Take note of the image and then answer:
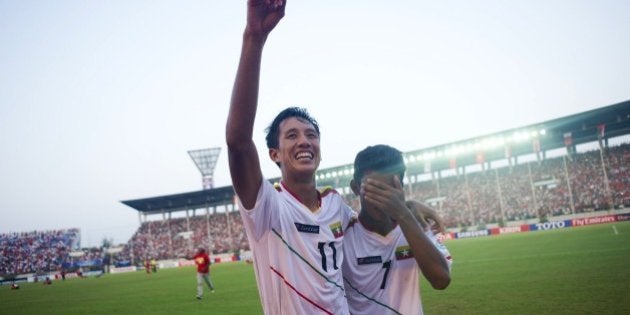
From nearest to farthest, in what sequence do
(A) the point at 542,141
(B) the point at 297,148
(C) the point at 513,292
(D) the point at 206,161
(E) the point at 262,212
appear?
(E) the point at 262,212
(B) the point at 297,148
(C) the point at 513,292
(A) the point at 542,141
(D) the point at 206,161

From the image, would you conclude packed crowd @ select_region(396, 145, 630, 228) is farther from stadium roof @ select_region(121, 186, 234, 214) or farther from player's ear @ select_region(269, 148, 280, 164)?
player's ear @ select_region(269, 148, 280, 164)

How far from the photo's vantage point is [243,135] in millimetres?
2197

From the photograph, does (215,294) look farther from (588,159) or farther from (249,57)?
(588,159)

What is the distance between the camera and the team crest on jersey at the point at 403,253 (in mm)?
3213

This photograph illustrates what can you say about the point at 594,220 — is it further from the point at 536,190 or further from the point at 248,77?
the point at 248,77

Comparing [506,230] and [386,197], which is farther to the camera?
[506,230]

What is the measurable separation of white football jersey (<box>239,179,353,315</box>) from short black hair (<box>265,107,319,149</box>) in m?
0.51

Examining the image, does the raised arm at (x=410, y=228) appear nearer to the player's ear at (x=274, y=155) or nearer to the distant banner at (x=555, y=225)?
the player's ear at (x=274, y=155)

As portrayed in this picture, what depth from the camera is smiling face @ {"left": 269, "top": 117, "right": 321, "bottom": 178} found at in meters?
2.86

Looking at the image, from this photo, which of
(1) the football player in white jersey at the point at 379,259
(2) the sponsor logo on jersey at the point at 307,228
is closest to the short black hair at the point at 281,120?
(1) the football player in white jersey at the point at 379,259

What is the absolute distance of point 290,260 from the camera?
2.62 m

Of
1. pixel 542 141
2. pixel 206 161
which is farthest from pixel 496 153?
pixel 206 161

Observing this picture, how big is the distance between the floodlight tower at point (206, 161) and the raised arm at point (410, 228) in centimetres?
5780

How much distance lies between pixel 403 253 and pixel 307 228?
0.90m
